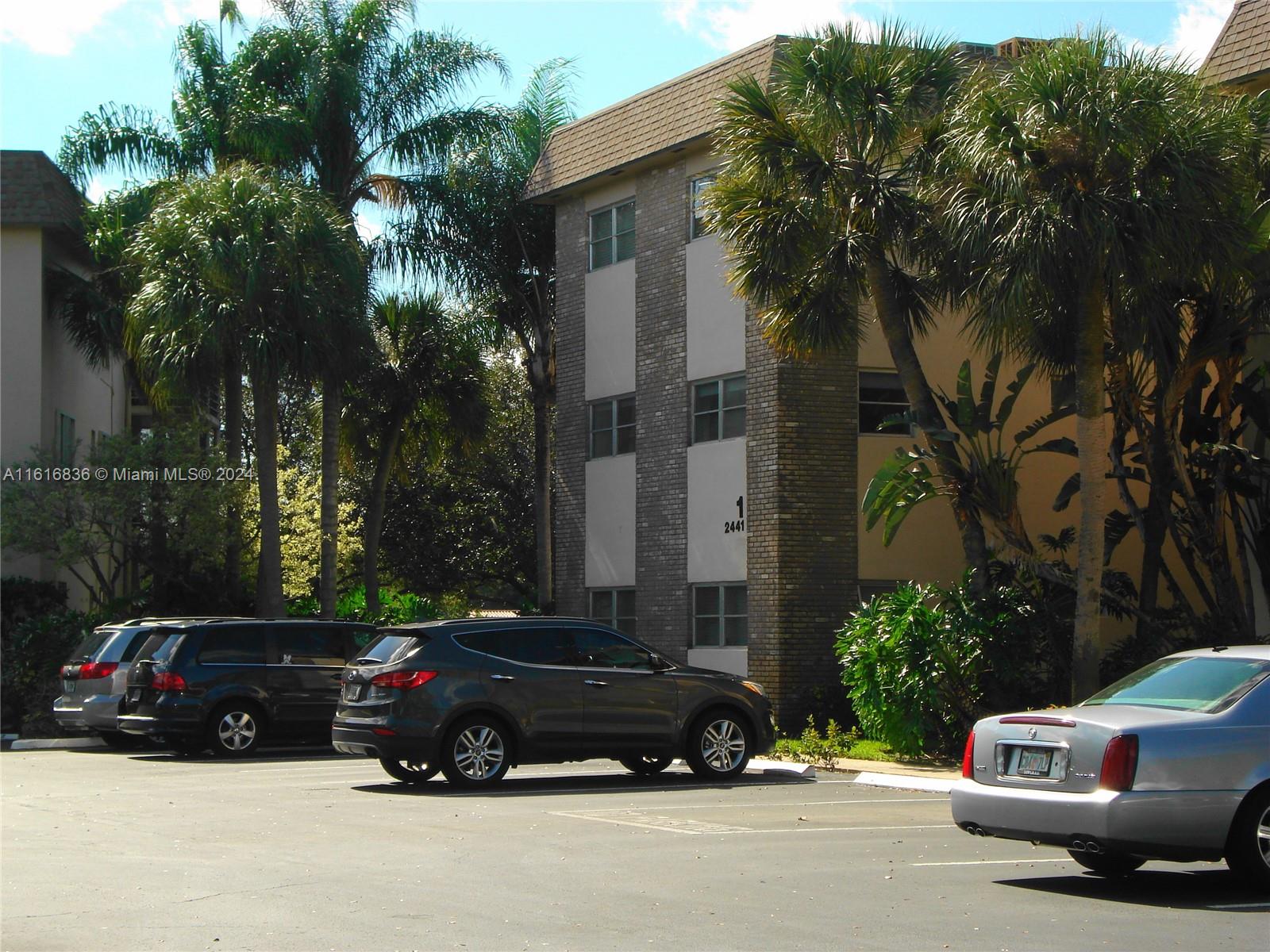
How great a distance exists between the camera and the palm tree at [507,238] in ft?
104

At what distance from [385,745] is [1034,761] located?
7.52 metres

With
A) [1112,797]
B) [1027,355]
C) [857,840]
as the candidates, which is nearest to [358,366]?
[1027,355]

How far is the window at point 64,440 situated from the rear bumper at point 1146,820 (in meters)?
25.0

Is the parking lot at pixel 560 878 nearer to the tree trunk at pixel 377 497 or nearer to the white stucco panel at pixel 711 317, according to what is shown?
the white stucco panel at pixel 711 317

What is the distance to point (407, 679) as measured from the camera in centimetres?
1509

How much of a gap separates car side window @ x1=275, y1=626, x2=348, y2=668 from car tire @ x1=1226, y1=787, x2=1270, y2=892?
13.8 meters

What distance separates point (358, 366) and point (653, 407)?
619cm

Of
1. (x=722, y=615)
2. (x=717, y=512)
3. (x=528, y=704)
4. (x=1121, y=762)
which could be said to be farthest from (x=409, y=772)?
(x=1121, y=762)

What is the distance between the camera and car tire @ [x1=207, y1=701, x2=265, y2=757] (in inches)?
782

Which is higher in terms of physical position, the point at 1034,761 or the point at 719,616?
the point at 719,616

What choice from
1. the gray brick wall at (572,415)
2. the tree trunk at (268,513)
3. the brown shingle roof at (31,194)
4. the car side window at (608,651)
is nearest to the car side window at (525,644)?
the car side window at (608,651)

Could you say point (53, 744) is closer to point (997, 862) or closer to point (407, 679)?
point (407, 679)

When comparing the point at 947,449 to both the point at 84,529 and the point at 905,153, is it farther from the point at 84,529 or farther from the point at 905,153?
the point at 84,529

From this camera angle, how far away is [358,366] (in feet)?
92.9
